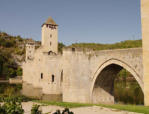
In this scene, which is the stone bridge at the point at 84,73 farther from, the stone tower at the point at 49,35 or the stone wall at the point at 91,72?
the stone tower at the point at 49,35

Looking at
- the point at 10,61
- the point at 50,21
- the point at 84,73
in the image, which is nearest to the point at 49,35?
the point at 50,21

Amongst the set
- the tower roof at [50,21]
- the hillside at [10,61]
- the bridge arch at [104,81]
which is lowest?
the bridge arch at [104,81]

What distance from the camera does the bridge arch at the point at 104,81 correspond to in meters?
15.9

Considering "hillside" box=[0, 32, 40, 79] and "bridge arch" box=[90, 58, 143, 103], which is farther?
"hillside" box=[0, 32, 40, 79]

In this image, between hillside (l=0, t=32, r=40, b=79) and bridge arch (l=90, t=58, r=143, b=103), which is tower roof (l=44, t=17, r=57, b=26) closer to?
bridge arch (l=90, t=58, r=143, b=103)

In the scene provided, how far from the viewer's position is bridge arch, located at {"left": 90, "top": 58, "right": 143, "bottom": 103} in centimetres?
1586

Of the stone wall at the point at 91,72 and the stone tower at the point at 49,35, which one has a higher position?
the stone tower at the point at 49,35

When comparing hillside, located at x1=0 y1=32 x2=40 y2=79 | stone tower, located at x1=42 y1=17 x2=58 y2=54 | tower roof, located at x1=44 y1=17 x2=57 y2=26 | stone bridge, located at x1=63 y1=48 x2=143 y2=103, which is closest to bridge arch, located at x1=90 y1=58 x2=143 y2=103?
stone bridge, located at x1=63 y1=48 x2=143 y2=103

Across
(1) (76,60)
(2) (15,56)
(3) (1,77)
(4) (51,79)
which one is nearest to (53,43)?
(4) (51,79)

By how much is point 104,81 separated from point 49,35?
19453 millimetres

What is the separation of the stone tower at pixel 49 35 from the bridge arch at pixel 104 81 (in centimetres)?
1800

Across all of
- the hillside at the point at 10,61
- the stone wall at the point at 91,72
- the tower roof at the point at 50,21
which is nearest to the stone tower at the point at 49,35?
the tower roof at the point at 50,21

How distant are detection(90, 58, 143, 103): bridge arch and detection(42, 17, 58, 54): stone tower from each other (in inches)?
709

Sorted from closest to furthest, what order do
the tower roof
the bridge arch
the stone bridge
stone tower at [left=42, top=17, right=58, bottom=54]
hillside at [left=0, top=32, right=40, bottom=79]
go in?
the bridge arch < the stone bridge < stone tower at [left=42, top=17, right=58, bottom=54] < the tower roof < hillside at [left=0, top=32, right=40, bottom=79]
